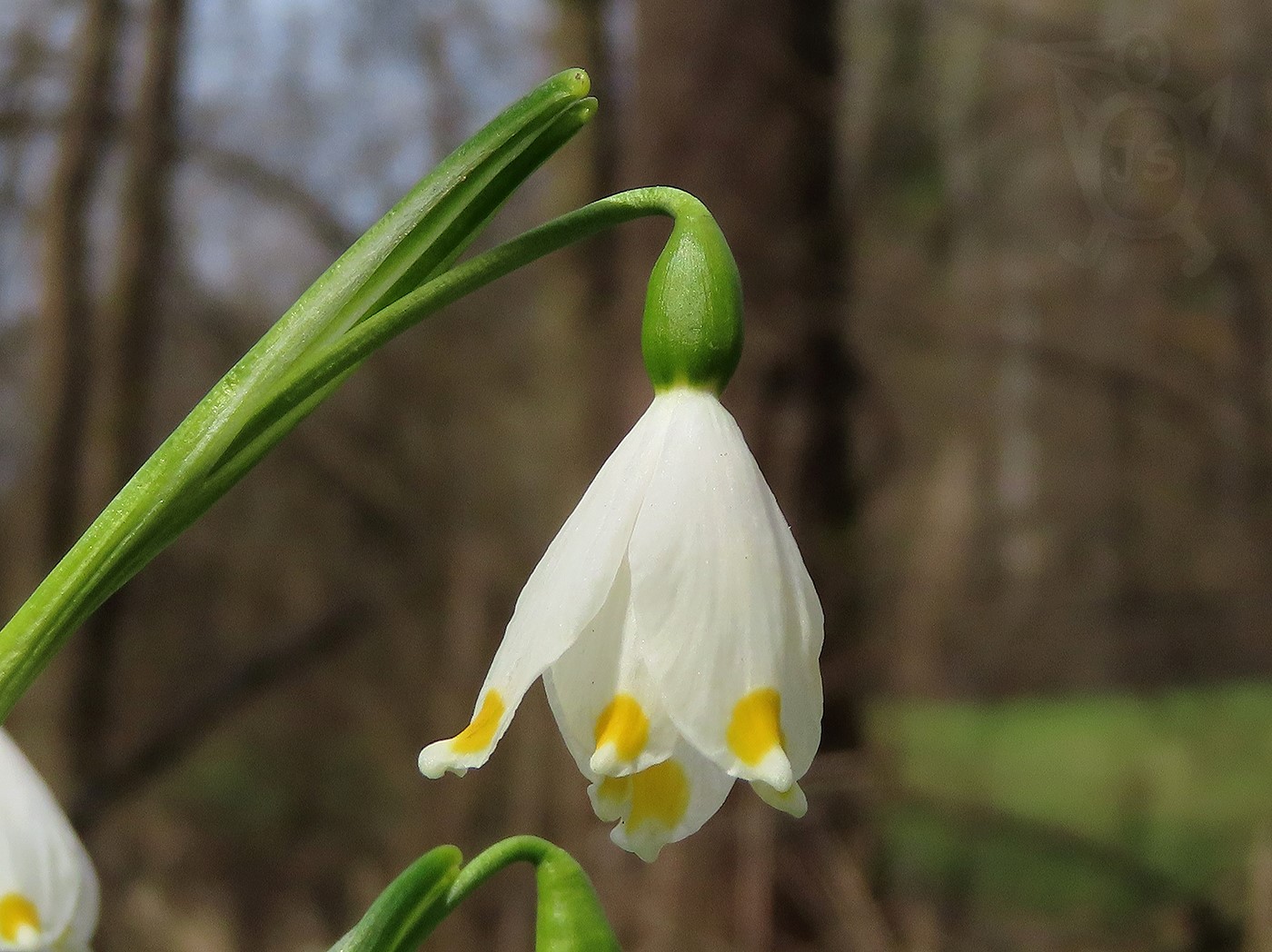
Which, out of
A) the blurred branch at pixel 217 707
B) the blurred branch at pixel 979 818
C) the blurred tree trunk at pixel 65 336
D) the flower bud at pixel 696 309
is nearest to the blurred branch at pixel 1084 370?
the blurred branch at pixel 979 818

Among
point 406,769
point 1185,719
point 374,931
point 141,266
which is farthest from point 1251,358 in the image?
point 374,931

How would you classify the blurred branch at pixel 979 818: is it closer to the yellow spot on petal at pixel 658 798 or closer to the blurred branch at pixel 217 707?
the blurred branch at pixel 217 707

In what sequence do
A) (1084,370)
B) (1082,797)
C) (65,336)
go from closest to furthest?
1. (65,336)
2. (1084,370)
3. (1082,797)

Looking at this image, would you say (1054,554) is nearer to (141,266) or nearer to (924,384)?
(924,384)

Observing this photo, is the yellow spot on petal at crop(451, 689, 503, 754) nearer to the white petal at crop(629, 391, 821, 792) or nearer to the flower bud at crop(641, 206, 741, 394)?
the white petal at crop(629, 391, 821, 792)

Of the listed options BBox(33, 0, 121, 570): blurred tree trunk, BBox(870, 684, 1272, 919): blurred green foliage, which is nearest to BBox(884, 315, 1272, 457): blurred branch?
BBox(870, 684, 1272, 919): blurred green foliage

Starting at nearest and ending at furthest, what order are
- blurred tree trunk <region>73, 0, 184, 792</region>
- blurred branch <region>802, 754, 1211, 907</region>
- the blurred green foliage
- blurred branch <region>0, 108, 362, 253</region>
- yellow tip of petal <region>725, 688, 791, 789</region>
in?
yellow tip of petal <region>725, 688, 791, 789</region>
blurred branch <region>802, 754, 1211, 907</region>
blurred tree trunk <region>73, 0, 184, 792</region>
the blurred green foliage
blurred branch <region>0, 108, 362, 253</region>

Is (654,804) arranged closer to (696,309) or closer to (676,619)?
(676,619)

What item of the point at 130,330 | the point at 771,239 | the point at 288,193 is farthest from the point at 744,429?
the point at 288,193
